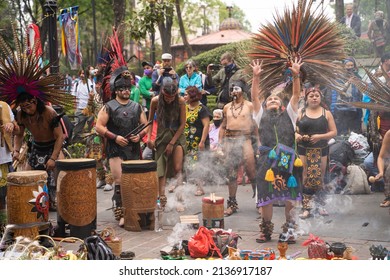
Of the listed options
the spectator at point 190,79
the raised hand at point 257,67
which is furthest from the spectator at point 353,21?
the raised hand at point 257,67

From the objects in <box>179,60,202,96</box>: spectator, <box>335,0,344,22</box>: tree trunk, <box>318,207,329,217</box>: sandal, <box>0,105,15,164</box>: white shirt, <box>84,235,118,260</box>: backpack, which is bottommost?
A: <box>318,207,329,217</box>: sandal

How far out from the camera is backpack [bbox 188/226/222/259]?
5.47 m

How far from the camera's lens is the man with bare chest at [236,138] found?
7.55 meters

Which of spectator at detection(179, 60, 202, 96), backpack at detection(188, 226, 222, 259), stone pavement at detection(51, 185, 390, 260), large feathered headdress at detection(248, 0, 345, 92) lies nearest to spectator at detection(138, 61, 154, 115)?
spectator at detection(179, 60, 202, 96)

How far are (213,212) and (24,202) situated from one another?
1940 mm

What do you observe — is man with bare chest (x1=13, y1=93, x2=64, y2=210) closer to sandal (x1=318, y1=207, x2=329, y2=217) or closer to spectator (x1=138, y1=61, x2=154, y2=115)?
sandal (x1=318, y1=207, x2=329, y2=217)

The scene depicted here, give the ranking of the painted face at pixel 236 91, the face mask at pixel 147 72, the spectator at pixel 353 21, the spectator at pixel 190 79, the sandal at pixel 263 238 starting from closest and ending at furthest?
the sandal at pixel 263 238 < the painted face at pixel 236 91 < the spectator at pixel 353 21 < the spectator at pixel 190 79 < the face mask at pixel 147 72

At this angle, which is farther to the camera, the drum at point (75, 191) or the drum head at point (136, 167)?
the drum head at point (136, 167)

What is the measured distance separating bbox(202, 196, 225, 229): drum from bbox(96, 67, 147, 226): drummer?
3.97 ft

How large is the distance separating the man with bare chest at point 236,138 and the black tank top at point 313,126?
28.9 inches

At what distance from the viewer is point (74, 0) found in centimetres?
2312

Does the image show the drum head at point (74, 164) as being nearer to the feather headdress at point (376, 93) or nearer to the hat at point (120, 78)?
the hat at point (120, 78)

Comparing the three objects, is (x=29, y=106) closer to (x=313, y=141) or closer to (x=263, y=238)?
(x=263, y=238)

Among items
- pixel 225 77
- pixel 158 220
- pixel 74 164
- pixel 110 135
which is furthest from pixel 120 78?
pixel 225 77
